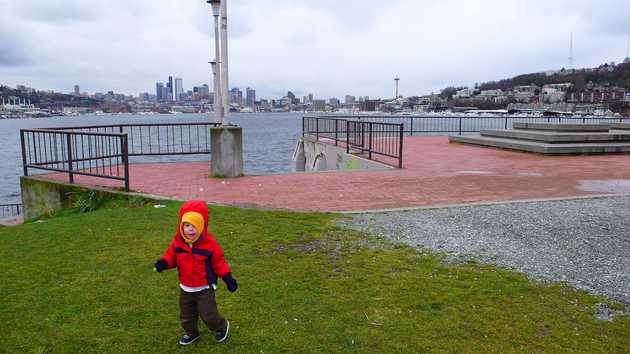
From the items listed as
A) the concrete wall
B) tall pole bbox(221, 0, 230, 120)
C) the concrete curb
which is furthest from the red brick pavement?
tall pole bbox(221, 0, 230, 120)

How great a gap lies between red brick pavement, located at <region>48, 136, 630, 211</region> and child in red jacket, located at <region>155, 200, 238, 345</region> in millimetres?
4348

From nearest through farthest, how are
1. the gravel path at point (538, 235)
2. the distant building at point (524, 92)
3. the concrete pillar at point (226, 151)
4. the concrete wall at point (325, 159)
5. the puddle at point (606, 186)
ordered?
the gravel path at point (538, 235), the puddle at point (606, 186), the concrete pillar at point (226, 151), the concrete wall at point (325, 159), the distant building at point (524, 92)

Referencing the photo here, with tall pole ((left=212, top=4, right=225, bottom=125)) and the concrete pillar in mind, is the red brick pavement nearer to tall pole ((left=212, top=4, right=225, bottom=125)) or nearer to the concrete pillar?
the concrete pillar

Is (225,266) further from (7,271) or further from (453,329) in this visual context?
(7,271)

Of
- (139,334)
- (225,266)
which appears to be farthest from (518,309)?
(139,334)

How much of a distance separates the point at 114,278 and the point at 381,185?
249 inches

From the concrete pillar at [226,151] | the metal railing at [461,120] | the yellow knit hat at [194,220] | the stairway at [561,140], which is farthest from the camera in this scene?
the metal railing at [461,120]

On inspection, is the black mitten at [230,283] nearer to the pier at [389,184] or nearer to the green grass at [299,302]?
the green grass at [299,302]

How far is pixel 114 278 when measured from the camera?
15.2ft

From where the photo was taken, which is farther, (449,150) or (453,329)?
(449,150)

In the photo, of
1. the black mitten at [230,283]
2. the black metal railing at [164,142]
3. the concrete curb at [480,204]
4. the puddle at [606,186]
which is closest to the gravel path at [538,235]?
the concrete curb at [480,204]

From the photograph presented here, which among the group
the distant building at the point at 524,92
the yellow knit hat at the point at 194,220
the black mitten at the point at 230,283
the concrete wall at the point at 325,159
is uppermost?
the distant building at the point at 524,92

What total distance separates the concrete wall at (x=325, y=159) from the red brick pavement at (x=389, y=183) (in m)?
1.31

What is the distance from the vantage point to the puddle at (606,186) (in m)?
9.62
